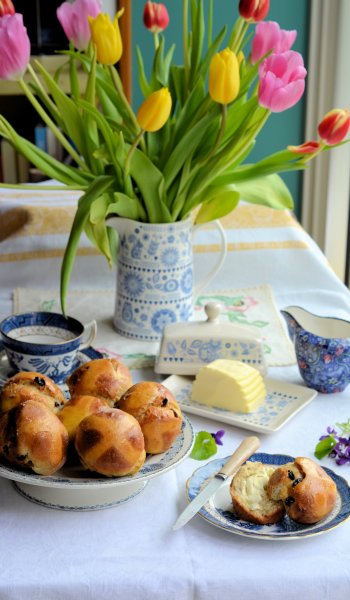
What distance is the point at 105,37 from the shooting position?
1.12 m

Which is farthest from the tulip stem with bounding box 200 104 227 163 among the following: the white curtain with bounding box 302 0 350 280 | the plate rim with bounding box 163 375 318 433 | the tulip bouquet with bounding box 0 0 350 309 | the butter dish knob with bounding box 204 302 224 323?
the white curtain with bounding box 302 0 350 280

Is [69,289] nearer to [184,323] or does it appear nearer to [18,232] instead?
[18,232]

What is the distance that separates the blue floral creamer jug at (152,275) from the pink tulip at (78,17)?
271 mm

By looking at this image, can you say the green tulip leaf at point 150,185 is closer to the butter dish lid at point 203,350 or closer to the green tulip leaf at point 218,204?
the green tulip leaf at point 218,204

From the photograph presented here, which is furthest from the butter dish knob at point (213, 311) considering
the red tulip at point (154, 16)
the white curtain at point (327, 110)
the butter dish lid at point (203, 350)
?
the white curtain at point (327, 110)

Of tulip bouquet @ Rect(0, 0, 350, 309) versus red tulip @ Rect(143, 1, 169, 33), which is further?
red tulip @ Rect(143, 1, 169, 33)

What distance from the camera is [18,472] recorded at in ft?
2.56

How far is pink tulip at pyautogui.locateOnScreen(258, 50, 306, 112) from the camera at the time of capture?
3.44 ft

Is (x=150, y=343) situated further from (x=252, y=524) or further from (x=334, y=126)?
(x=252, y=524)

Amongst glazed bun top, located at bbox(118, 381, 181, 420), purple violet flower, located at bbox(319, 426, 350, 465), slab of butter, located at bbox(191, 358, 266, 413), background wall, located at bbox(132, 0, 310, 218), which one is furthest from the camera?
background wall, located at bbox(132, 0, 310, 218)

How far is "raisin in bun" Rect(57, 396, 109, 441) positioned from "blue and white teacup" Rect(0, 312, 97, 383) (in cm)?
25

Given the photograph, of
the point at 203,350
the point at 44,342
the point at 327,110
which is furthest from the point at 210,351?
the point at 327,110

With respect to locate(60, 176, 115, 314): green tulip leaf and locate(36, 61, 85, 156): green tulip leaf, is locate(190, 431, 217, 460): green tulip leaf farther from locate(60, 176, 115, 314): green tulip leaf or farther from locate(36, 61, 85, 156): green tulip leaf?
locate(36, 61, 85, 156): green tulip leaf

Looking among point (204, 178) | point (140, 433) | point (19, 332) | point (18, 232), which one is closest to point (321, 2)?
point (18, 232)
